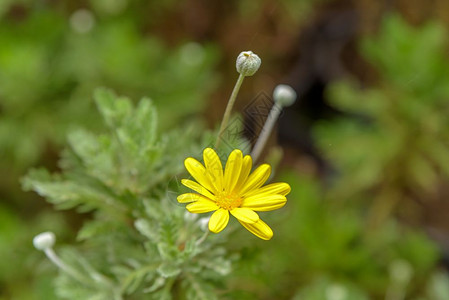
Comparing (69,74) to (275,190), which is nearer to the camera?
(275,190)

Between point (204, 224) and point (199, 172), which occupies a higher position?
point (199, 172)

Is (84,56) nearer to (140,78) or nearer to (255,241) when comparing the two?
(140,78)

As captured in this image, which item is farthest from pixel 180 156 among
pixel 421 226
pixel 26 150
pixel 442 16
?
pixel 442 16

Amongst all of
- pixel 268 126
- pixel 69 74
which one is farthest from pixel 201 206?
pixel 69 74

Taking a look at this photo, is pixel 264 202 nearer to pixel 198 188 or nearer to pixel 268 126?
pixel 198 188

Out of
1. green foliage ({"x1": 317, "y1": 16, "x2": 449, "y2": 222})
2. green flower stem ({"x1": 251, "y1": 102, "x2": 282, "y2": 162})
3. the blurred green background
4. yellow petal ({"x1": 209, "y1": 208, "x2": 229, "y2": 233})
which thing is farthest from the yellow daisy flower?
green foliage ({"x1": 317, "y1": 16, "x2": 449, "y2": 222})

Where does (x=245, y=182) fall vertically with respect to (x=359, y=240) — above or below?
above

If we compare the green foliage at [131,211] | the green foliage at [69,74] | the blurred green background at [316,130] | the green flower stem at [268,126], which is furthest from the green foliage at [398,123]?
the green foliage at [131,211]
